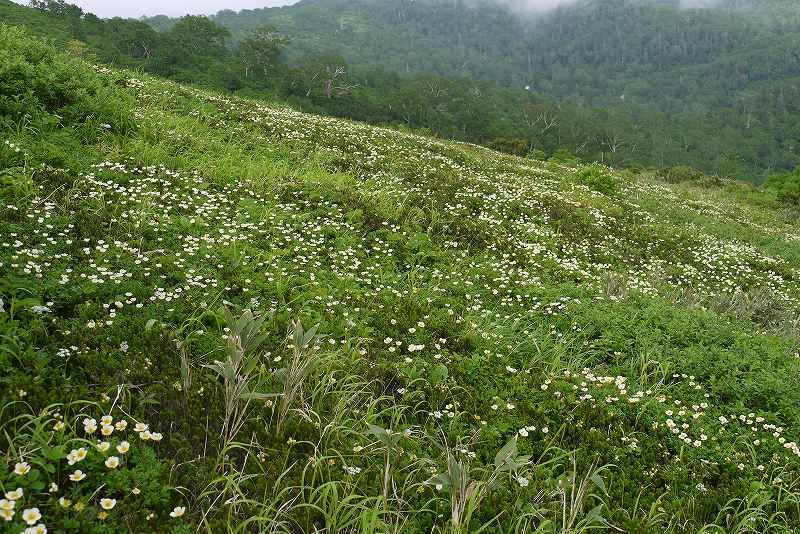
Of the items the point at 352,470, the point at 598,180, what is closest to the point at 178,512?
the point at 352,470

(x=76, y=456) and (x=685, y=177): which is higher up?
(x=76, y=456)

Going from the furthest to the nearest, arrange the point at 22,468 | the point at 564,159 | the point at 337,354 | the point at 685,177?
1. the point at 564,159
2. the point at 685,177
3. the point at 337,354
4. the point at 22,468

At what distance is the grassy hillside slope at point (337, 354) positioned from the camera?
347 centimetres

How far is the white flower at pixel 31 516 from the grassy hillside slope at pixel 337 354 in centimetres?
3

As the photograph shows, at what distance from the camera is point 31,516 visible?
265 centimetres

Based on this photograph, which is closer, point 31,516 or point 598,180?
point 31,516

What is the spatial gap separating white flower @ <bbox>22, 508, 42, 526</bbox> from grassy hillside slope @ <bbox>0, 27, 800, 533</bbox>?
0.03 metres

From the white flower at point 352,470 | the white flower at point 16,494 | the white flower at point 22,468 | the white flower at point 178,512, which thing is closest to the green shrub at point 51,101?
the white flower at point 22,468

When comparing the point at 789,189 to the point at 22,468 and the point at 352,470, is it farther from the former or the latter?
the point at 22,468

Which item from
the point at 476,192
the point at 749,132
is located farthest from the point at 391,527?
the point at 749,132

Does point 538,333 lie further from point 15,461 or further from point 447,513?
point 15,461

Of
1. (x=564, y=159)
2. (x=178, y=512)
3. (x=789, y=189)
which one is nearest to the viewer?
(x=178, y=512)

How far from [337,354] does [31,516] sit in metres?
2.96

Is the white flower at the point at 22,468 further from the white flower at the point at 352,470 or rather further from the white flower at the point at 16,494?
the white flower at the point at 352,470
